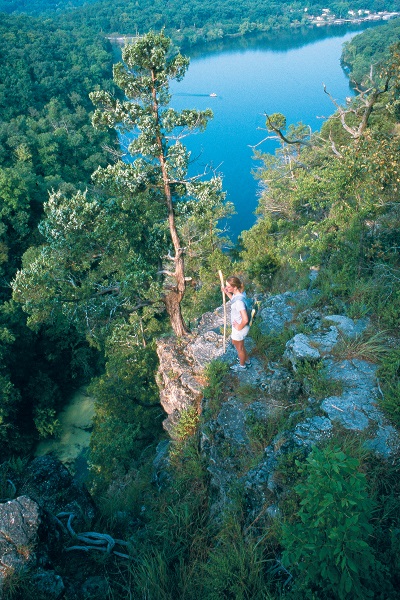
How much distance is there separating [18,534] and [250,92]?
6992 cm

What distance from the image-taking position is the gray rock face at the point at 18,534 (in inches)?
151

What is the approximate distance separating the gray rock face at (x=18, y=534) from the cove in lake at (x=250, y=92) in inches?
1315

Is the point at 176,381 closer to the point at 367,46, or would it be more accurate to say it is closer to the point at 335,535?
the point at 335,535

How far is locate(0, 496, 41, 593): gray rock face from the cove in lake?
33.4 m

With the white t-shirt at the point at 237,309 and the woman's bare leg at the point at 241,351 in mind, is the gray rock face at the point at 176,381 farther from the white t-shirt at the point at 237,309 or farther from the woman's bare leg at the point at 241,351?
the white t-shirt at the point at 237,309

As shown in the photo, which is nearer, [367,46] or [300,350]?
[300,350]

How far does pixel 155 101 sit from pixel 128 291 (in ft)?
13.5

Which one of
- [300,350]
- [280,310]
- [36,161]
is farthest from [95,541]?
[36,161]

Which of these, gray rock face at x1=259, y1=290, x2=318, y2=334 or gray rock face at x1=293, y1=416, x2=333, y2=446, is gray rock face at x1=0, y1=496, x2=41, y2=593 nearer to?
gray rock face at x1=293, y1=416, x2=333, y2=446

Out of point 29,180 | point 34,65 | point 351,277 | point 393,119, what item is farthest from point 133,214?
point 34,65

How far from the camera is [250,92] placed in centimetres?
6438

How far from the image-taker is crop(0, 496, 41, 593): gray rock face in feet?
12.6

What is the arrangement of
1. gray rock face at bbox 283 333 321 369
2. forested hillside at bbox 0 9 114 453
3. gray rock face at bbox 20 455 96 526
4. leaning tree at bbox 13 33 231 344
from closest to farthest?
1. gray rock face at bbox 20 455 96 526
2. gray rock face at bbox 283 333 321 369
3. leaning tree at bbox 13 33 231 344
4. forested hillside at bbox 0 9 114 453

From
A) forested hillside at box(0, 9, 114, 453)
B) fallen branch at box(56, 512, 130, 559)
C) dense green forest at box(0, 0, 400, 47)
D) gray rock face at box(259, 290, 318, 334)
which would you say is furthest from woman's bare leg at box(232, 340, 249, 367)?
dense green forest at box(0, 0, 400, 47)
